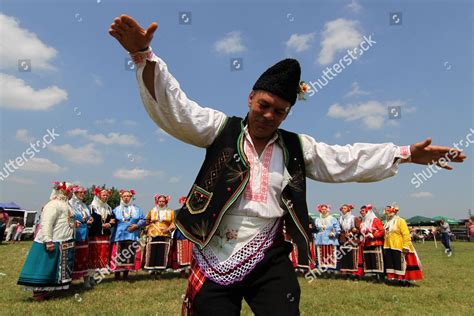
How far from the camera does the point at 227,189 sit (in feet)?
6.77

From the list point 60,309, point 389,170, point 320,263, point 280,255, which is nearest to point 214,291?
point 280,255

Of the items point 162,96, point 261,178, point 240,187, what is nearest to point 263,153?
point 261,178

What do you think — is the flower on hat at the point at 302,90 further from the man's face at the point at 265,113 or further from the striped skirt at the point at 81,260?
the striped skirt at the point at 81,260

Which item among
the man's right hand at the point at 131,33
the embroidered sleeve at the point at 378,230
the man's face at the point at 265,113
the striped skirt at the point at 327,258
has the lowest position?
the striped skirt at the point at 327,258

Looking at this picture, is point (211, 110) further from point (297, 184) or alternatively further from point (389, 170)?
point (389, 170)

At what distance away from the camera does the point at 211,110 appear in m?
2.20

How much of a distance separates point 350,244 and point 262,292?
9764mm

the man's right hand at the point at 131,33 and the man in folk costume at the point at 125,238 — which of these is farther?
the man in folk costume at the point at 125,238

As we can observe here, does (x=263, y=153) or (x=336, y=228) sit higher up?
(x=263, y=153)

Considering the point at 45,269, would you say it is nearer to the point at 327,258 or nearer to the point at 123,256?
the point at 123,256

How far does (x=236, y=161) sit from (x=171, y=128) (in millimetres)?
421

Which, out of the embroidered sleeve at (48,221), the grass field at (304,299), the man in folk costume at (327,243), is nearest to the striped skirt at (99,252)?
the grass field at (304,299)

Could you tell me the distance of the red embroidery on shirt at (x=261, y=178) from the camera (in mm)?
2156

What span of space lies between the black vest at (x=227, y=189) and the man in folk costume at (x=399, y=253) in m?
8.08
